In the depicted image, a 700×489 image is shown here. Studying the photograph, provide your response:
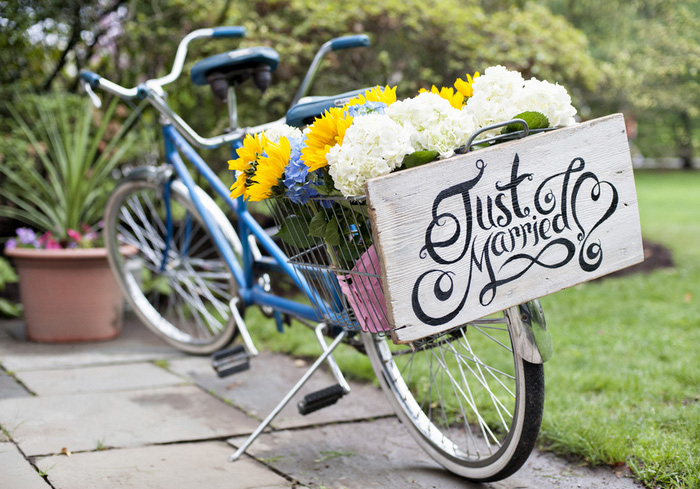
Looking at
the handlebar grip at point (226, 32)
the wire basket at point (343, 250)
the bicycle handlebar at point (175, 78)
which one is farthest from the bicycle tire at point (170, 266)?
the wire basket at point (343, 250)

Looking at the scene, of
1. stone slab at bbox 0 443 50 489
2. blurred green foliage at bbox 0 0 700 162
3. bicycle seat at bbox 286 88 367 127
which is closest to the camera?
stone slab at bbox 0 443 50 489

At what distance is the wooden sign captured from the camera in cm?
147

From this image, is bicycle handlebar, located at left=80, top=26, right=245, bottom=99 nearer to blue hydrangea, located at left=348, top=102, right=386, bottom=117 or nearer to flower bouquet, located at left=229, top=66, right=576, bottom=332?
flower bouquet, located at left=229, top=66, right=576, bottom=332

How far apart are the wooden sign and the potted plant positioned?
2.31 meters

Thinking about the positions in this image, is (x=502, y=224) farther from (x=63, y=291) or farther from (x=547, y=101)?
(x=63, y=291)

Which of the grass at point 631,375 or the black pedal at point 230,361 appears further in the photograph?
the black pedal at point 230,361

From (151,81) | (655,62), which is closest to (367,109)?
(151,81)

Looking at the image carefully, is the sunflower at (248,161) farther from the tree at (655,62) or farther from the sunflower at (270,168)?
the tree at (655,62)

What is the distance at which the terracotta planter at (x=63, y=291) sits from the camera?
10.8ft

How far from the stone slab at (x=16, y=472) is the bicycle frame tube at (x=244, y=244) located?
924 mm

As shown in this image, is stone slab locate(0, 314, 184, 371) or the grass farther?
stone slab locate(0, 314, 184, 371)

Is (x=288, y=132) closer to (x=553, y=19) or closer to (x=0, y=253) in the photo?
(x=0, y=253)

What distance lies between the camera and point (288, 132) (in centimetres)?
188

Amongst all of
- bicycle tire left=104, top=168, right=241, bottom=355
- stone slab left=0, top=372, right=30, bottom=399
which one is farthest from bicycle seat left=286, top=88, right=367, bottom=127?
stone slab left=0, top=372, right=30, bottom=399
